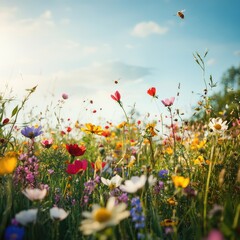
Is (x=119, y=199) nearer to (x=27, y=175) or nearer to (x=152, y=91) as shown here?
(x=27, y=175)

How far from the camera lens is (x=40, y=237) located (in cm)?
135

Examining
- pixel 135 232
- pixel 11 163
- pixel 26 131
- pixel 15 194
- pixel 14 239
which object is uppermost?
pixel 26 131

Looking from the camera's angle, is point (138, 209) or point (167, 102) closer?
point (138, 209)

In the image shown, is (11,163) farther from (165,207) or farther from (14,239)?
(165,207)

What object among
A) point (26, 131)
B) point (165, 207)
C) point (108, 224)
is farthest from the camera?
point (26, 131)

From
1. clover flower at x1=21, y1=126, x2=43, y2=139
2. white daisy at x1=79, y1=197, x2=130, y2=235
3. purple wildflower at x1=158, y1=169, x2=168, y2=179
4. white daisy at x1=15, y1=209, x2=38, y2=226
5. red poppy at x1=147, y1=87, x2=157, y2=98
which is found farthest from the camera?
red poppy at x1=147, y1=87, x2=157, y2=98

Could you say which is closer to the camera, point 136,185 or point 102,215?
point 102,215

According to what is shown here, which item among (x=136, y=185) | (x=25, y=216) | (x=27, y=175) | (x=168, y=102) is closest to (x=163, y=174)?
(x=168, y=102)

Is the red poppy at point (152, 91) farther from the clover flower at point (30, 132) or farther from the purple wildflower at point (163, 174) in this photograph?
the clover flower at point (30, 132)

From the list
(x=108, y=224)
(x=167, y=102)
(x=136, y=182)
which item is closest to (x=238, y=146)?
(x=167, y=102)

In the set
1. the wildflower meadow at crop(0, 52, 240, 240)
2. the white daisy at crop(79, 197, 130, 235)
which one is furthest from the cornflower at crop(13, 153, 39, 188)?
the white daisy at crop(79, 197, 130, 235)

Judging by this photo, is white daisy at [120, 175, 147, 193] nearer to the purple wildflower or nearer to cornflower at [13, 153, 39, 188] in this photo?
cornflower at [13, 153, 39, 188]

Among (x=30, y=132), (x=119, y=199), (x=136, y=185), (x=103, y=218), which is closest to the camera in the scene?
(x=103, y=218)

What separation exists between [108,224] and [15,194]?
39.3 inches
